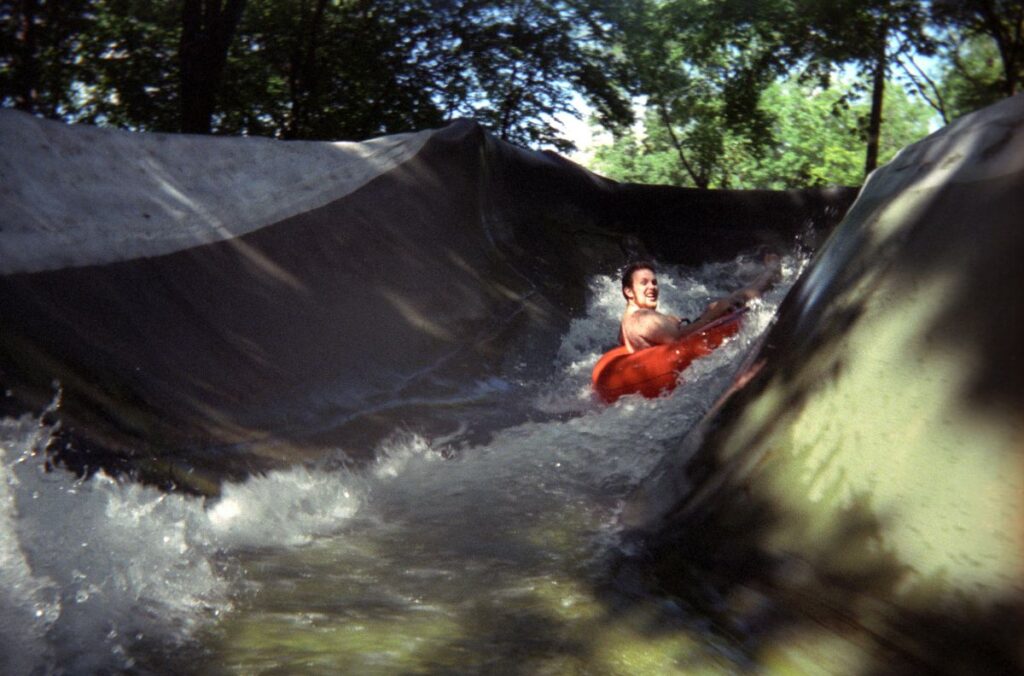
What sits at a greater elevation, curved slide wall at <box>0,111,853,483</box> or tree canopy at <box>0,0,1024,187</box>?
tree canopy at <box>0,0,1024,187</box>

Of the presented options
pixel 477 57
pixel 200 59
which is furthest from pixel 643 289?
pixel 477 57

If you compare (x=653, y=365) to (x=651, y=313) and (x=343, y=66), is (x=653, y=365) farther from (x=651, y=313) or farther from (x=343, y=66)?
(x=343, y=66)

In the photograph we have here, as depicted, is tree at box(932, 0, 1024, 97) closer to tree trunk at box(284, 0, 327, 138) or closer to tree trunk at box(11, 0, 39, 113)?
tree trunk at box(284, 0, 327, 138)

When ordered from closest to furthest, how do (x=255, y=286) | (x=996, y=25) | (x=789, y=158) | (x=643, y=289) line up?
1. (x=255, y=286)
2. (x=643, y=289)
3. (x=996, y=25)
4. (x=789, y=158)

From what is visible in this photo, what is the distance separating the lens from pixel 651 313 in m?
6.56

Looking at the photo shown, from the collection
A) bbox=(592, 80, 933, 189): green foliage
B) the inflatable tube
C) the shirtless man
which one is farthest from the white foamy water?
bbox=(592, 80, 933, 189): green foliage

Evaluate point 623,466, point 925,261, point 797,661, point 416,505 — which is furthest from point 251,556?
point 925,261

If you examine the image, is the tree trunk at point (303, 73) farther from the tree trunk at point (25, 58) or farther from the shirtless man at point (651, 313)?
the shirtless man at point (651, 313)

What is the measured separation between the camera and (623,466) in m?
4.21

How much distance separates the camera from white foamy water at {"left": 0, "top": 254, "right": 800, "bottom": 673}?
2588 millimetres

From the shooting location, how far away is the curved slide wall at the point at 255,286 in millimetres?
4246

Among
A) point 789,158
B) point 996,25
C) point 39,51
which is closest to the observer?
point 39,51

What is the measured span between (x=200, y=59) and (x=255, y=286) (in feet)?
20.2

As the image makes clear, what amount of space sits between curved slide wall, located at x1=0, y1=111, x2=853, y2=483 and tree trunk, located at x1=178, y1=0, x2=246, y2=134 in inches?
154
